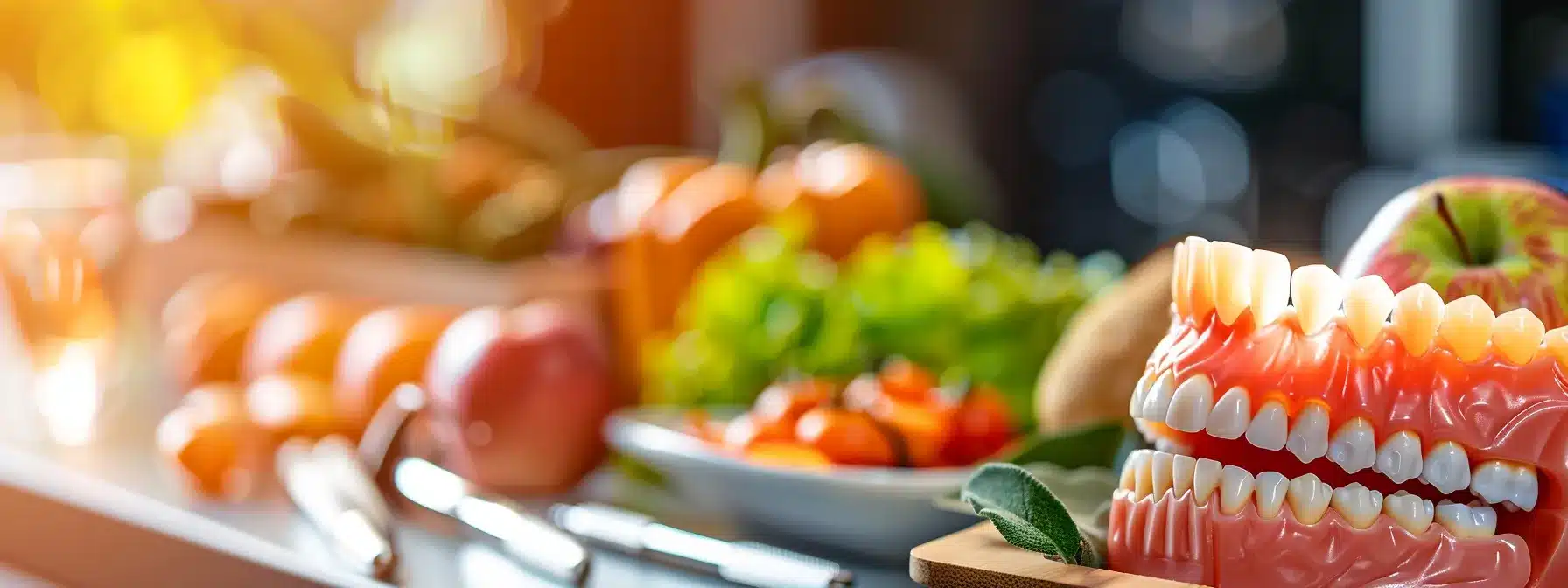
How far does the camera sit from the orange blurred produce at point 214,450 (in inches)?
32.6

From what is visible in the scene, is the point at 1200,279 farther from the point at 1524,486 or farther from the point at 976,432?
the point at 976,432

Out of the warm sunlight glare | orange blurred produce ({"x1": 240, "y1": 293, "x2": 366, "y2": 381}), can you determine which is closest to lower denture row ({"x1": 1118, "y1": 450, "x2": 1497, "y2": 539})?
orange blurred produce ({"x1": 240, "y1": 293, "x2": 366, "y2": 381})

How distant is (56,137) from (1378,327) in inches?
80.0

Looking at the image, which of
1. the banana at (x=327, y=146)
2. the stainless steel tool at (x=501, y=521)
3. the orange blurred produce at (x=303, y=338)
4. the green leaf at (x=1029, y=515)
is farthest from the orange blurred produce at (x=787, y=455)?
the banana at (x=327, y=146)

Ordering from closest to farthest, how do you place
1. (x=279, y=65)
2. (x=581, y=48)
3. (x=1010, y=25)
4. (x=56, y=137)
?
(x=279, y=65), (x=56, y=137), (x=581, y=48), (x=1010, y=25)

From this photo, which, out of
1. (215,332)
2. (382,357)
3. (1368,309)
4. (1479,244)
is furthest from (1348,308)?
(215,332)

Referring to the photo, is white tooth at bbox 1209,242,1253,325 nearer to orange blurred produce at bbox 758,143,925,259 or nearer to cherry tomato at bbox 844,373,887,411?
cherry tomato at bbox 844,373,887,411

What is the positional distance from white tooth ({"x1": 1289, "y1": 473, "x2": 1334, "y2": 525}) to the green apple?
94 millimetres

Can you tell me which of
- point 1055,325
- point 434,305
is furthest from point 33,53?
point 1055,325

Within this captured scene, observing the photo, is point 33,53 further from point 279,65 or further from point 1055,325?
point 1055,325

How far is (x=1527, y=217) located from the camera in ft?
1.56

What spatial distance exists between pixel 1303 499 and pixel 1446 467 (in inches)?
1.6

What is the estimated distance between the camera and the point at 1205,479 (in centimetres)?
41

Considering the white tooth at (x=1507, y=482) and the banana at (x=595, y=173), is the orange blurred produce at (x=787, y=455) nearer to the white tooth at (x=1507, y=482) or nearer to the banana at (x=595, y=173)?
the white tooth at (x=1507, y=482)
